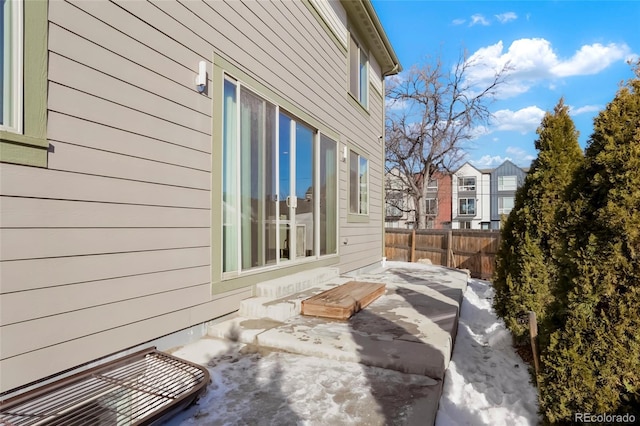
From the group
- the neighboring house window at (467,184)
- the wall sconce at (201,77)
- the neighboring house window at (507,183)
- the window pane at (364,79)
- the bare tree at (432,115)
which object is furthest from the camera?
the neighboring house window at (467,184)

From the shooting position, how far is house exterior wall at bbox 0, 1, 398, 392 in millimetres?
1934

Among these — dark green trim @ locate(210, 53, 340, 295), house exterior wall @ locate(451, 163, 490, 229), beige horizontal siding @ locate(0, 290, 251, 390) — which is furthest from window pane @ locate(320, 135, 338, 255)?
house exterior wall @ locate(451, 163, 490, 229)

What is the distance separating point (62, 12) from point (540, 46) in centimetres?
1695

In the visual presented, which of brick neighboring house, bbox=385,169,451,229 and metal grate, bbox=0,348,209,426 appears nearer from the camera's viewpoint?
metal grate, bbox=0,348,209,426

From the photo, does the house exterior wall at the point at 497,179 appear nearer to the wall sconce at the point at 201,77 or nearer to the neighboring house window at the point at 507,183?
the neighboring house window at the point at 507,183

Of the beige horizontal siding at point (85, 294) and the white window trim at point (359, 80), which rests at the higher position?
the white window trim at point (359, 80)

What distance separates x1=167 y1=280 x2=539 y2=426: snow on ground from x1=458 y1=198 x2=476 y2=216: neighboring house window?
30.8 m

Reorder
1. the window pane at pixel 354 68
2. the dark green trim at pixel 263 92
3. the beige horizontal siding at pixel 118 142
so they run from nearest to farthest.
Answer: the beige horizontal siding at pixel 118 142 → the dark green trim at pixel 263 92 → the window pane at pixel 354 68

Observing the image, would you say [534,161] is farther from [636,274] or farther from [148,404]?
[148,404]

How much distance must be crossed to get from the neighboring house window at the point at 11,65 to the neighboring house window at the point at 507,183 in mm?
33770

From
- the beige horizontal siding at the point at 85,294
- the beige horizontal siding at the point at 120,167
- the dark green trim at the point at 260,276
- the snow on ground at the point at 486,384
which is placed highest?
the beige horizontal siding at the point at 120,167

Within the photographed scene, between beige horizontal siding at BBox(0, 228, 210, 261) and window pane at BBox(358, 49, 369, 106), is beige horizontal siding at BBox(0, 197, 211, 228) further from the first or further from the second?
window pane at BBox(358, 49, 369, 106)

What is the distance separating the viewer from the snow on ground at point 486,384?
2210 mm

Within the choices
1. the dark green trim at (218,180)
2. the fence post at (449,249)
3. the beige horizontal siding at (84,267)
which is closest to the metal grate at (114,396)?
the beige horizontal siding at (84,267)
